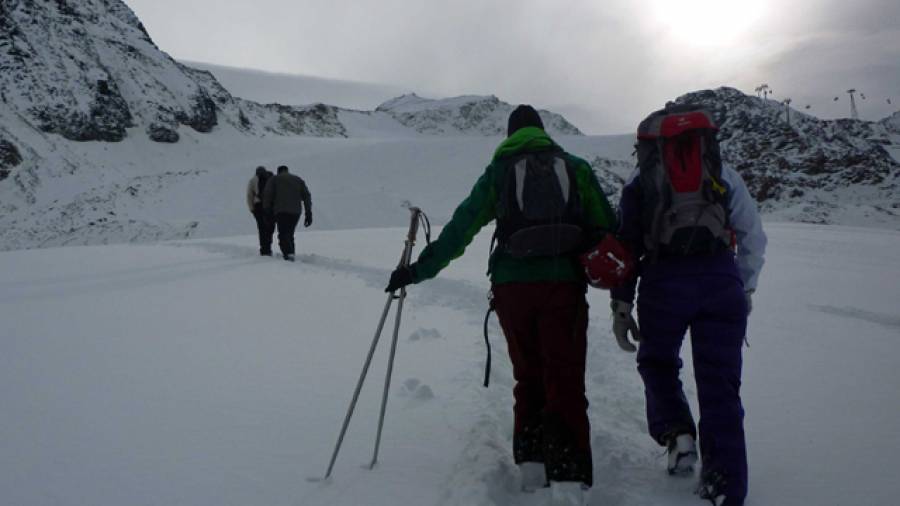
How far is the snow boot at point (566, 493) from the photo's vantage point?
270 cm

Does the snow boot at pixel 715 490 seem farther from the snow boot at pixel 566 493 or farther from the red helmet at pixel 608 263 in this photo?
the red helmet at pixel 608 263

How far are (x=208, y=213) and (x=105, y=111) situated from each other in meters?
24.0

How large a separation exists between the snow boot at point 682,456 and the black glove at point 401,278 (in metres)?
1.69

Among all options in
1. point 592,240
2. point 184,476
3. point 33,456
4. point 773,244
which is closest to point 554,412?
point 592,240

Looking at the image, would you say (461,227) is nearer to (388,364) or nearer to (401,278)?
(401,278)

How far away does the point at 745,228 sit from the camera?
9.70ft

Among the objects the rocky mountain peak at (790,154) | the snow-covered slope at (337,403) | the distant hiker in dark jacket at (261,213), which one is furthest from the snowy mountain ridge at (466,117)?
the snow-covered slope at (337,403)

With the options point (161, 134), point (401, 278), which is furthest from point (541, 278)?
point (161, 134)

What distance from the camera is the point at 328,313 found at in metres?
6.77

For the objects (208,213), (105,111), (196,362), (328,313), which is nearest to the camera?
(196,362)

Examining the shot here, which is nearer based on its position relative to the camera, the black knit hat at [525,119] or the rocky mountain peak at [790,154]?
the black knit hat at [525,119]

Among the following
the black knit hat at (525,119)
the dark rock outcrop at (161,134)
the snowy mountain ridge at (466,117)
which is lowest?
the black knit hat at (525,119)

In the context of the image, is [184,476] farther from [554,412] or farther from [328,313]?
[328,313]

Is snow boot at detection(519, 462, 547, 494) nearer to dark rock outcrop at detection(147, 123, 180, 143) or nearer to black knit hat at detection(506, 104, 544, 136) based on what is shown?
black knit hat at detection(506, 104, 544, 136)
